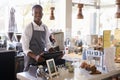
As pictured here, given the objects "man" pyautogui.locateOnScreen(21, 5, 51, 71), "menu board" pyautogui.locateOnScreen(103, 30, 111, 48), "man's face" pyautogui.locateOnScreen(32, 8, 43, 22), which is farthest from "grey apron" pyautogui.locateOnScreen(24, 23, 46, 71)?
"menu board" pyautogui.locateOnScreen(103, 30, 111, 48)

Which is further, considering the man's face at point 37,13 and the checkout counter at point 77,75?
the man's face at point 37,13

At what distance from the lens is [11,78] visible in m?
1.20

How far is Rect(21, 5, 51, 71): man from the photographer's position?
2.48 meters

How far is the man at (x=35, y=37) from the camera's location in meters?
2.48

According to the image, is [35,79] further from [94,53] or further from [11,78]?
[94,53]

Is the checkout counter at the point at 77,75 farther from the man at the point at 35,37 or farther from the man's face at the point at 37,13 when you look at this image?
the man's face at the point at 37,13

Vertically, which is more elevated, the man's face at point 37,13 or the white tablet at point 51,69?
the man's face at point 37,13

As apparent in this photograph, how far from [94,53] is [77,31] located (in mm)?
3362

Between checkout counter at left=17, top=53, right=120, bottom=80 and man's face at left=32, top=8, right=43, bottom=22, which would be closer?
checkout counter at left=17, top=53, right=120, bottom=80

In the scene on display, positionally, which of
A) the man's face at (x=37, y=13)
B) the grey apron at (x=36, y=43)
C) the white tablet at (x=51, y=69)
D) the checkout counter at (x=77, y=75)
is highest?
the man's face at (x=37, y=13)

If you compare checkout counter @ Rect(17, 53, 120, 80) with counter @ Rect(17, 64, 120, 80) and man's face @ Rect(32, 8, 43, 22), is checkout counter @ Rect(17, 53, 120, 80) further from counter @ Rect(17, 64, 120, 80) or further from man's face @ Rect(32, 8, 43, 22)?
man's face @ Rect(32, 8, 43, 22)

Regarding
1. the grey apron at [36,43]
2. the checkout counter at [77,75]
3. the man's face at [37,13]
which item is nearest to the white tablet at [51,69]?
the checkout counter at [77,75]

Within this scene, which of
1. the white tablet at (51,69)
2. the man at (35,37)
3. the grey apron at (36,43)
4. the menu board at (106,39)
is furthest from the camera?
the grey apron at (36,43)

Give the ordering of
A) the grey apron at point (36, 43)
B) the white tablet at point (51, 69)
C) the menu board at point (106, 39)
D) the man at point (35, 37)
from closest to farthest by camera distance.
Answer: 1. the white tablet at point (51, 69)
2. the menu board at point (106, 39)
3. the man at point (35, 37)
4. the grey apron at point (36, 43)
